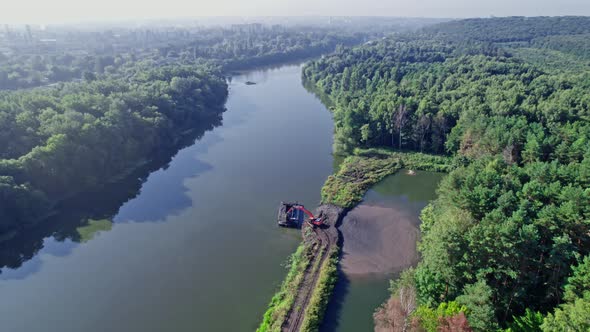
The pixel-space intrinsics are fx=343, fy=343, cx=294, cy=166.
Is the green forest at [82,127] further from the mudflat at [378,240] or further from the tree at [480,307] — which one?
the tree at [480,307]

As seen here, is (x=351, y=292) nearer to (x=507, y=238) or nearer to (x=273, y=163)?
(x=507, y=238)

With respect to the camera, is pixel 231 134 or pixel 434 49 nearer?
pixel 231 134

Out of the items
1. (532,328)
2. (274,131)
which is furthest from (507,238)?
(274,131)

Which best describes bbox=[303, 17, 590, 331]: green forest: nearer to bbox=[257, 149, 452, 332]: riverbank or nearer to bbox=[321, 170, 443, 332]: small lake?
bbox=[321, 170, 443, 332]: small lake

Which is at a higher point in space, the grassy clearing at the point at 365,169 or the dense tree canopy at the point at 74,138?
the dense tree canopy at the point at 74,138

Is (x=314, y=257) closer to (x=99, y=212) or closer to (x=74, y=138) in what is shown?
(x=99, y=212)

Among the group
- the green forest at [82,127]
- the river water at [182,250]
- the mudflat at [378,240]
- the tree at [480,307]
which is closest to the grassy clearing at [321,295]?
the river water at [182,250]
